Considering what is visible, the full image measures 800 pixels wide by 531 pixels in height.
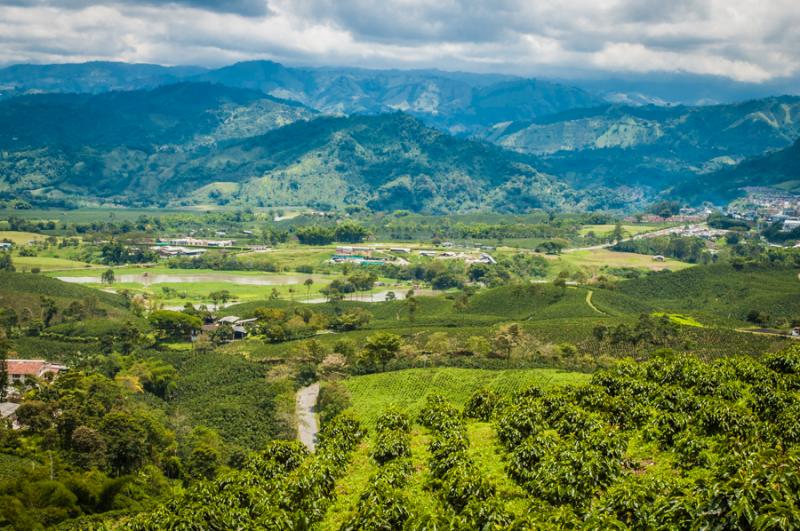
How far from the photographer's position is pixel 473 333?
76875 mm

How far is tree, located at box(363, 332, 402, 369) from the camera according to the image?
222 feet

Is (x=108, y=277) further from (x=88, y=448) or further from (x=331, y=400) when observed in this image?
(x=88, y=448)

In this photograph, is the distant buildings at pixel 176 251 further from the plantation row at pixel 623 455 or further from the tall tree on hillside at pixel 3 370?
the plantation row at pixel 623 455

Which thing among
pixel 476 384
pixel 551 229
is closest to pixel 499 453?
pixel 476 384

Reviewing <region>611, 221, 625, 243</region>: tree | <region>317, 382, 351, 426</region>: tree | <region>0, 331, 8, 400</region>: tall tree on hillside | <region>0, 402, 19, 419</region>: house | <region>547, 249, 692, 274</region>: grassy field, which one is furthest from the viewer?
<region>611, 221, 625, 243</region>: tree

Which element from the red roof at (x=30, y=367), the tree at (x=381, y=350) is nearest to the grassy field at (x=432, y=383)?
the tree at (x=381, y=350)

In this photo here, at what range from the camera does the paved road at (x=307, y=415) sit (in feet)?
177

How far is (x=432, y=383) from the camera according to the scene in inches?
2319

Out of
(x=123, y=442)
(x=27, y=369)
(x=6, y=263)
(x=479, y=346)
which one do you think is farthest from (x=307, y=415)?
(x=6, y=263)

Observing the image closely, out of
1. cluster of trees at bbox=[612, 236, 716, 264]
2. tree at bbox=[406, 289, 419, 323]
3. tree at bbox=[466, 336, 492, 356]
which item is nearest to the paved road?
tree at bbox=[466, 336, 492, 356]

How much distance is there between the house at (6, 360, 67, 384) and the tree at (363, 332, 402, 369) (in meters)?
29.1

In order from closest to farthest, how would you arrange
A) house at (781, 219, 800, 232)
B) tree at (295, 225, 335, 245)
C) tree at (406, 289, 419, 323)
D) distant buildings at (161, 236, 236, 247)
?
1. tree at (406, 289, 419, 323)
2. distant buildings at (161, 236, 236, 247)
3. tree at (295, 225, 335, 245)
4. house at (781, 219, 800, 232)

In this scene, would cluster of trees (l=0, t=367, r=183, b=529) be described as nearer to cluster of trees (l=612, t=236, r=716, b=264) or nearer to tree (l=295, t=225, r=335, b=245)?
tree (l=295, t=225, r=335, b=245)

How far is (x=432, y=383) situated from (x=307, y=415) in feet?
34.8
